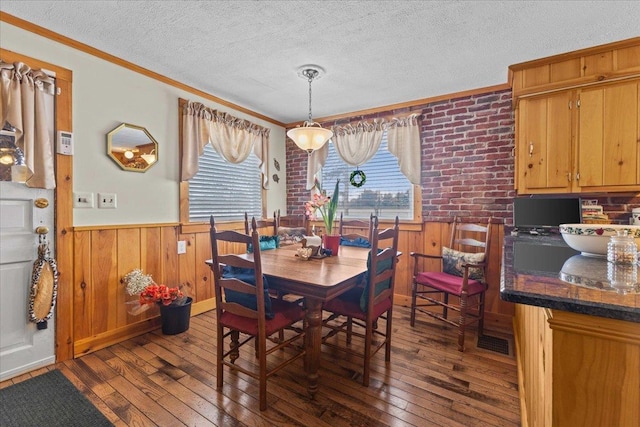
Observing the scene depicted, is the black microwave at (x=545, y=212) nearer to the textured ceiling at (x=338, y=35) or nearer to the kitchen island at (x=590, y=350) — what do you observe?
the textured ceiling at (x=338, y=35)

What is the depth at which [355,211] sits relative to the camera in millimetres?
3908

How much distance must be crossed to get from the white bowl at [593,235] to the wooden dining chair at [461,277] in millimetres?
1200

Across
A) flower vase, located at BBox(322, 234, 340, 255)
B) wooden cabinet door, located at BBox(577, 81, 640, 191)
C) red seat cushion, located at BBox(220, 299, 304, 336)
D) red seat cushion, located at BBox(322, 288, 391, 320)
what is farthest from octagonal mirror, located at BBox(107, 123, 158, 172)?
wooden cabinet door, located at BBox(577, 81, 640, 191)

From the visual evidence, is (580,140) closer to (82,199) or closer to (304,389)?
(304,389)

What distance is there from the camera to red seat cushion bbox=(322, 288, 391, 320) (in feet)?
6.62

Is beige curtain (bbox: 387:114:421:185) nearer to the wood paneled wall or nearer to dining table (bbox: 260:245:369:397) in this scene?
the wood paneled wall

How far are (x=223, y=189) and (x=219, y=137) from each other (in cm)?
62

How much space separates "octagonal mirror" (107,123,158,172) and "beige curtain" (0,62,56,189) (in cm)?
41

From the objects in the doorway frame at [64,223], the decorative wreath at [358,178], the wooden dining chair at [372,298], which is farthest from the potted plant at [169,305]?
the decorative wreath at [358,178]

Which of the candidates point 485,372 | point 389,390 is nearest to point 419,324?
point 485,372

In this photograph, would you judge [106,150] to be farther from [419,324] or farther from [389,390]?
[419,324]

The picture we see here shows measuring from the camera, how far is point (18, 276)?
6.68 feet

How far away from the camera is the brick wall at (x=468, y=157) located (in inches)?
116

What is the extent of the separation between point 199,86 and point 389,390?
3.15 meters
